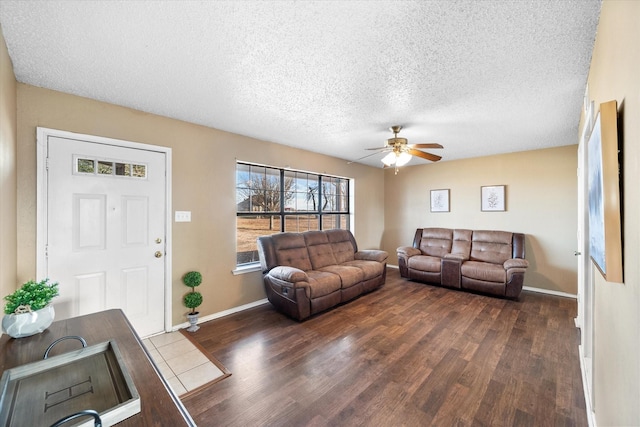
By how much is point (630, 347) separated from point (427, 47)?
1769 mm

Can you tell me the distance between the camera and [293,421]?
167 centimetres

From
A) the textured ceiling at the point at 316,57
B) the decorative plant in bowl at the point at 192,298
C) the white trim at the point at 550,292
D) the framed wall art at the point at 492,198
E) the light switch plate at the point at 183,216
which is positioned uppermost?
the textured ceiling at the point at 316,57

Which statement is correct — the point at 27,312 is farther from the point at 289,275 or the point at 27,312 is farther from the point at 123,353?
the point at 289,275

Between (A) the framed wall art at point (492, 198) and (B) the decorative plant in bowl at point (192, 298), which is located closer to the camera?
(B) the decorative plant in bowl at point (192, 298)

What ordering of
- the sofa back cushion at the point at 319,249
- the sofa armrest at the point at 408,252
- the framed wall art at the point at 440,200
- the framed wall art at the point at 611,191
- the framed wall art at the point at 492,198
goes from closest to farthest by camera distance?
1. the framed wall art at the point at 611,191
2. the sofa back cushion at the point at 319,249
3. the framed wall art at the point at 492,198
4. the sofa armrest at the point at 408,252
5. the framed wall art at the point at 440,200

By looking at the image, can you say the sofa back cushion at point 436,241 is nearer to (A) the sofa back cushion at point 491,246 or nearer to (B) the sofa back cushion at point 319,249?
(A) the sofa back cushion at point 491,246

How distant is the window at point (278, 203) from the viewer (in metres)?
3.77

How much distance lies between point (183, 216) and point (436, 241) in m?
4.46

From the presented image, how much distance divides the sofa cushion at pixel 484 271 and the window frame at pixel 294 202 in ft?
7.32

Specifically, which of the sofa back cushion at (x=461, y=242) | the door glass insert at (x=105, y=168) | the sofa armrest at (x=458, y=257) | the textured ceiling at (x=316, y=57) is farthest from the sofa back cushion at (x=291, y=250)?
the sofa back cushion at (x=461, y=242)

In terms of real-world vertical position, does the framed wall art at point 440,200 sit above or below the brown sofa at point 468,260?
above

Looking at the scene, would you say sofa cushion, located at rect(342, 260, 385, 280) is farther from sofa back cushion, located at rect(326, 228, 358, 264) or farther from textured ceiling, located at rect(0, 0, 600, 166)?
textured ceiling, located at rect(0, 0, 600, 166)

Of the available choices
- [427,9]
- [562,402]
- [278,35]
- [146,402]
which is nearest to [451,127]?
[427,9]

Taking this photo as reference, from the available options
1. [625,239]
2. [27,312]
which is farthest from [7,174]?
[625,239]
